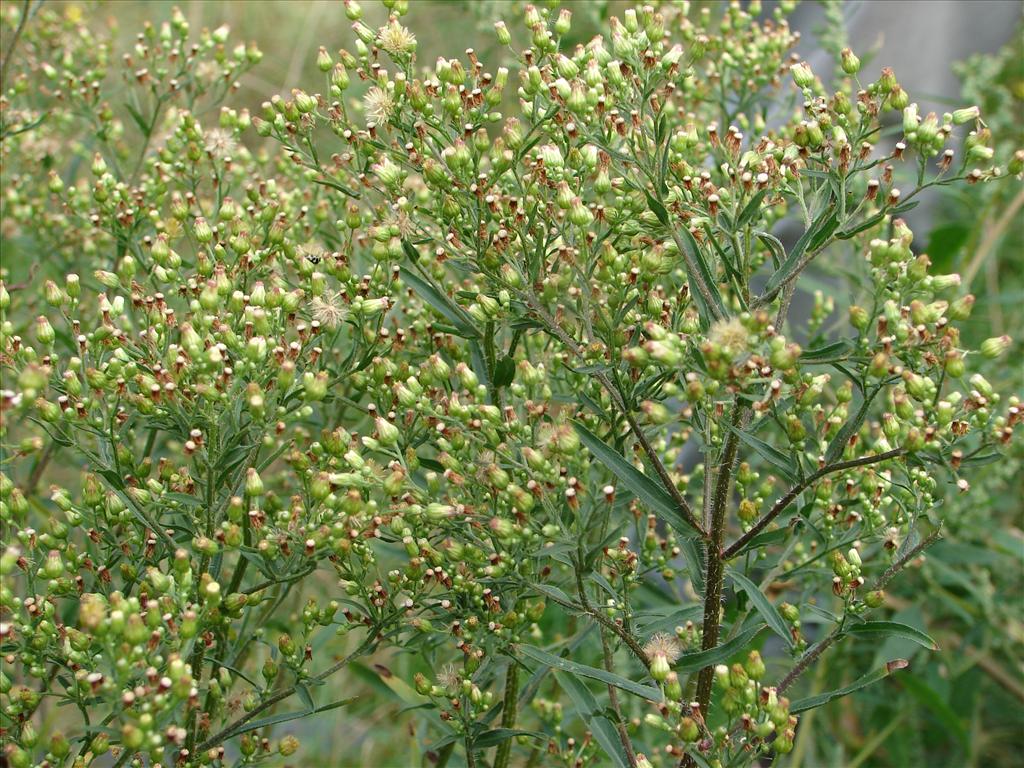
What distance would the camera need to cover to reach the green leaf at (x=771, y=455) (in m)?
1.96

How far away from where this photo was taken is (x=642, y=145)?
213 centimetres

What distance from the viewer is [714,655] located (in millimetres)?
2115

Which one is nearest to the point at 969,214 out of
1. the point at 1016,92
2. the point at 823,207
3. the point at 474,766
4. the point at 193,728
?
the point at 1016,92

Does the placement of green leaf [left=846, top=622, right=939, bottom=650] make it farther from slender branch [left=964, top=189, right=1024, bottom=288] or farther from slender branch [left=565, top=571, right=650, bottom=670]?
slender branch [left=964, top=189, right=1024, bottom=288]

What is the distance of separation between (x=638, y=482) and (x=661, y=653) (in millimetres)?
357

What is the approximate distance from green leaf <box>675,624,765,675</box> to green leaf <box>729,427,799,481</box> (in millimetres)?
328

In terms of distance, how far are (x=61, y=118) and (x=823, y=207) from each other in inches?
115

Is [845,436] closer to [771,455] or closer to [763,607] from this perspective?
[771,455]

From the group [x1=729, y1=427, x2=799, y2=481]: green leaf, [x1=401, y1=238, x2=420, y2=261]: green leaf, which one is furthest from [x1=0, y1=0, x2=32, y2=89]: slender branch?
[x1=729, y1=427, x2=799, y2=481]: green leaf

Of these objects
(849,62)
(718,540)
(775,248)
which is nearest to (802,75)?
(849,62)

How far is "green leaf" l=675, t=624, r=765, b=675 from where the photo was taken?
209cm

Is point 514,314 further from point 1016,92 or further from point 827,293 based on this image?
point 1016,92

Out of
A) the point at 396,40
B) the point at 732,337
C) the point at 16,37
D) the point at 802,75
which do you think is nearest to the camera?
the point at 732,337

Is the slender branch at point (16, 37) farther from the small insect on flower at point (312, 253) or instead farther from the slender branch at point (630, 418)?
the slender branch at point (630, 418)
